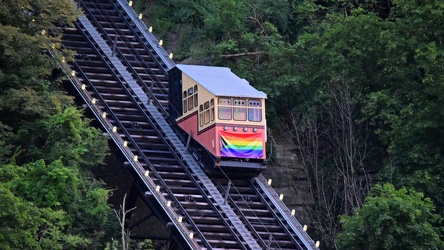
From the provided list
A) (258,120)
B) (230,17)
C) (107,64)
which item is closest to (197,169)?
(258,120)

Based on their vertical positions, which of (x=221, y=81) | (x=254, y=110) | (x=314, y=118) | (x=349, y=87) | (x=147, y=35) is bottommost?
(x=314, y=118)

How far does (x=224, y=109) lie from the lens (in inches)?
2203

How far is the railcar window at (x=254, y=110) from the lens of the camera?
2217 inches

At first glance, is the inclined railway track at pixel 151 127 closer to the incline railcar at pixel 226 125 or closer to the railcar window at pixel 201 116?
the incline railcar at pixel 226 125

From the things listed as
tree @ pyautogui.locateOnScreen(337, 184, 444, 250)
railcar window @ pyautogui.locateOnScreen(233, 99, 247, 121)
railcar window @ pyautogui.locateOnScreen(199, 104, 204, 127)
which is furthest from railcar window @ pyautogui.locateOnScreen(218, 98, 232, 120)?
tree @ pyautogui.locateOnScreen(337, 184, 444, 250)

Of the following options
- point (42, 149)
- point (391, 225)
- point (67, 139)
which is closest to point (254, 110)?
point (67, 139)

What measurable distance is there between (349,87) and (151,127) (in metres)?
8.08

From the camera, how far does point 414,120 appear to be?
56.4 m

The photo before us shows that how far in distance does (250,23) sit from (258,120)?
12.0 metres

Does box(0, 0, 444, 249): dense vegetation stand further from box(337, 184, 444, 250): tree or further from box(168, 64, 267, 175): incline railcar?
box(168, 64, 267, 175): incline railcar

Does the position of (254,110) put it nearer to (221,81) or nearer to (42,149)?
(221,81)

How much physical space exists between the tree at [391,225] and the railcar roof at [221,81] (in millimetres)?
6964

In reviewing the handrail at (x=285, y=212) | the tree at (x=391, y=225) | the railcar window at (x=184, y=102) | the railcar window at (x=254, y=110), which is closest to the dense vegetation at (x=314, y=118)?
the tree at (x=391, y=225)

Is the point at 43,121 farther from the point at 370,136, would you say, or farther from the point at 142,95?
the point at 370,136
